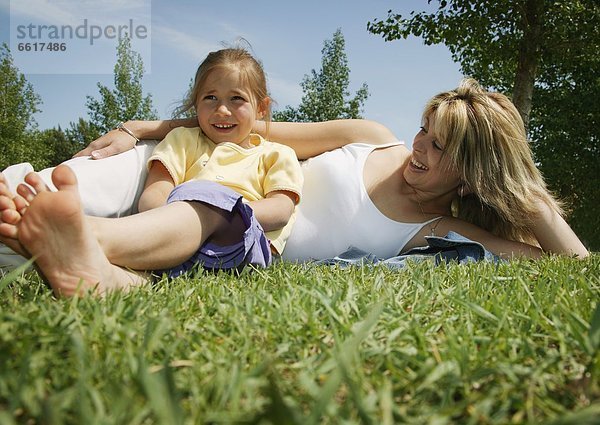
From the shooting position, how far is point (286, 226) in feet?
10.9

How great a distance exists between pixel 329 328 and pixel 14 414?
764 mm

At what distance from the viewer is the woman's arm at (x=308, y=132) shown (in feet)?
12.5

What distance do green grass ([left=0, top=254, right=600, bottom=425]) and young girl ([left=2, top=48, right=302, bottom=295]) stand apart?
0.19 m

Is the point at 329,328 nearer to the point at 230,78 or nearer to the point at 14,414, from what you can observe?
the point at 14,414

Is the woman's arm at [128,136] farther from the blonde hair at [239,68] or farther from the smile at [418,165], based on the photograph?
the smile at [418,165]

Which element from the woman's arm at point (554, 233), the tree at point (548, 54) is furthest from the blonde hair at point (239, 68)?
the tree at point (548, 54)

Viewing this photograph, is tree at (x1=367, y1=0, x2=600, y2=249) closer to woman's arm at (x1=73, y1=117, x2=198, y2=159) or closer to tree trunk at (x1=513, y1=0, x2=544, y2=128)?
tree trunk at (x1=513, y1=0, x2=544, y2=128)

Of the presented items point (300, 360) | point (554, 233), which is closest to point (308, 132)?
point (554, 233)

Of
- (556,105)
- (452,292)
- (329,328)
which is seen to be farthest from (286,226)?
(556,105)

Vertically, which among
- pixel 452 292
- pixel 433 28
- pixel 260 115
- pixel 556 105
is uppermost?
pixel 433 28

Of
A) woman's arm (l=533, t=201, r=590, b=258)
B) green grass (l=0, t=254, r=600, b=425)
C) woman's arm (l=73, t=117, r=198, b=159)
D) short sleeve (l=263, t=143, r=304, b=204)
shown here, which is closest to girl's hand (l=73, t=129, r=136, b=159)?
woman's arm (l=73, t=117, r=198, b=159)

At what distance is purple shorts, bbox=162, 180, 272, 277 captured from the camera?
244 cm

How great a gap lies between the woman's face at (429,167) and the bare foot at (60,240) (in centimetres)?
228

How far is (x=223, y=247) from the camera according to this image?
2611 millimetres
